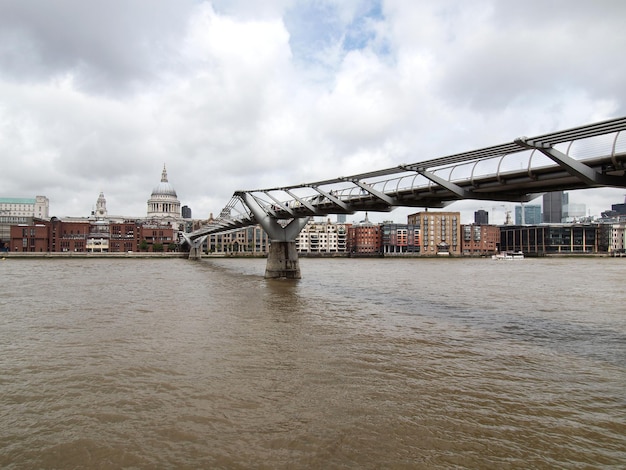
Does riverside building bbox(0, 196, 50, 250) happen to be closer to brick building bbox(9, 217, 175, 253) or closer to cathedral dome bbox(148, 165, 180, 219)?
cathedral dome bbox(148, 165, 180, 219)

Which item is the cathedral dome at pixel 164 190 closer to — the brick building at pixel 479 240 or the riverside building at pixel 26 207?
the riverside building at pixel 26 207

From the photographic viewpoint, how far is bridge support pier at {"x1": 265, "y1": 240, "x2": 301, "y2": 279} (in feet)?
123

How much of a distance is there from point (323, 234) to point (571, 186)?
125953 millimetres

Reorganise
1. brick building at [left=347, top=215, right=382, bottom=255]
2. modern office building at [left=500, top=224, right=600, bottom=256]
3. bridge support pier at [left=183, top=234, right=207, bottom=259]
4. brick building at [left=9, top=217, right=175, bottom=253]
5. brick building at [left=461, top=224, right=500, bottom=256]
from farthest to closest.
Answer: modern office building at [left=500, top=224, right=600, bottom=256] → brick building at [left=461, top=224, right=500, bottom=256] → brick building at [left=347, top=215, right=382, bottom=255] → brick building at [left=9, top=217, right=175, bottom=253] → bridge support pier at [left=183, top=234, right=207, bottom=259]

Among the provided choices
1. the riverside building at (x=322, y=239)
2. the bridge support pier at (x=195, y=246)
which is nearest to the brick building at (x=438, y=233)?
the riverside building at (x=322, y=239)

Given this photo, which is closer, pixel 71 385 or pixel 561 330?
pixel 71 385

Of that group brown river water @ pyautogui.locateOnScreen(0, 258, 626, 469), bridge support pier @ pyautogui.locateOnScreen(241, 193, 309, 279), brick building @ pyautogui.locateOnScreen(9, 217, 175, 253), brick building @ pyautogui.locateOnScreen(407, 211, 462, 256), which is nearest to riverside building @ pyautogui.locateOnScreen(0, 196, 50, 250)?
brick building @ pyautogui.locateOnScreen(9, 217, 175, 253)

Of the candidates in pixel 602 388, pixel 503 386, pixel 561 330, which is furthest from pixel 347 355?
pixel 561 330

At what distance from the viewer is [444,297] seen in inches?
977

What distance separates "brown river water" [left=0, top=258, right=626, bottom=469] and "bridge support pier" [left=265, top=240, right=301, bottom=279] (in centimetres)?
2044

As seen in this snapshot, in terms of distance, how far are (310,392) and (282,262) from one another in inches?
1177

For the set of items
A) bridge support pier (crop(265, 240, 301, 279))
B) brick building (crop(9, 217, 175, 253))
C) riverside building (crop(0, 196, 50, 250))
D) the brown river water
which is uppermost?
riverside building (crop(0, 196, 50, 250))

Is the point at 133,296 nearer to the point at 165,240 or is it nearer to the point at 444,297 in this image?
the point at 444,297

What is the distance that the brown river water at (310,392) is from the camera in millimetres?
5793
